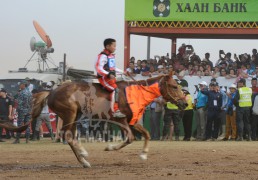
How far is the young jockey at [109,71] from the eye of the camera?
14.8 metres

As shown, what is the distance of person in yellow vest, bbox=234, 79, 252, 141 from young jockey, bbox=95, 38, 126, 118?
10.1m

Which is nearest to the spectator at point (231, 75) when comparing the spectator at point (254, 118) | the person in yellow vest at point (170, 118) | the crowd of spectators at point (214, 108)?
the crowd of spectators at point (214, 108)

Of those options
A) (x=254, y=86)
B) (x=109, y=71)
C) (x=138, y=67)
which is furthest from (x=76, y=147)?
(x=138, y=67)

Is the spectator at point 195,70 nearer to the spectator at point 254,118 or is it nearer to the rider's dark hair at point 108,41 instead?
the spectator at point 254,118

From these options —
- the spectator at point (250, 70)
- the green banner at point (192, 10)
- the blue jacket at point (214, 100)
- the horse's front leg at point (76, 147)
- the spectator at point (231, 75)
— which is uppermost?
the green banner at point (192, 10)

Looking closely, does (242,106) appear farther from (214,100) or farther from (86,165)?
(86,165)

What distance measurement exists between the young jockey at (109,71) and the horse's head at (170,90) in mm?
1279

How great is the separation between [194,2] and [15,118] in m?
8.81

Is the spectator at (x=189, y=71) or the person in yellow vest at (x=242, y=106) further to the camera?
the spectator at (x=189, y=71)

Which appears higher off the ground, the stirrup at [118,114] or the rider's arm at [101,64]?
the rider's arm at [101,64]

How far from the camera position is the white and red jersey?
14820mm

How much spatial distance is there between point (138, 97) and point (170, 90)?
1.13 m

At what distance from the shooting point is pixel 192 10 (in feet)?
97.8

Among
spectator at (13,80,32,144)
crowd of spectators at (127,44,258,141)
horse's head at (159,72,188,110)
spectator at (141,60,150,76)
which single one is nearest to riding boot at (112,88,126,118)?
horse's head at (159,72,188,110)
